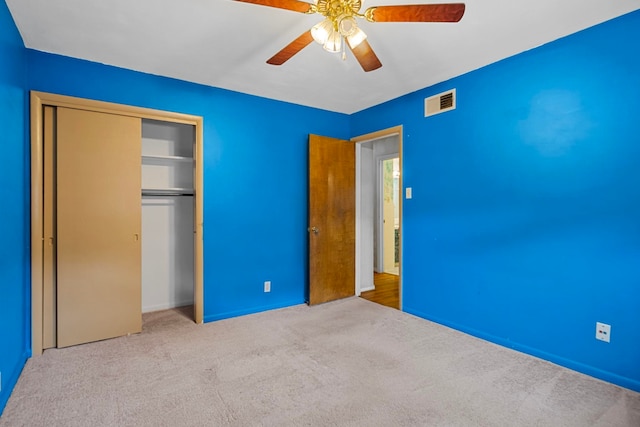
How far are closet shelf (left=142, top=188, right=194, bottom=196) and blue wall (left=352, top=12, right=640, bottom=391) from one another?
259cm

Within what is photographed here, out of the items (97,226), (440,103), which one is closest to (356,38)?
(440,103)

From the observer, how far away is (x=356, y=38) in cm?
179

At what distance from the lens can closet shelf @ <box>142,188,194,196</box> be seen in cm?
342

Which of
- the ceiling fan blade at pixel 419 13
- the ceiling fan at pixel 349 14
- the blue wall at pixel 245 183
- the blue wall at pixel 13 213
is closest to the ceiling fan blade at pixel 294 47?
the ceiling fan at pixel 349 14

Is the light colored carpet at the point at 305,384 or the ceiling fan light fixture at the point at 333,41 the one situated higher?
the ceiling fan light fixture at the point at 333,41

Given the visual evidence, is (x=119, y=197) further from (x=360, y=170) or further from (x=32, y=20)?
(x=360, y=170)

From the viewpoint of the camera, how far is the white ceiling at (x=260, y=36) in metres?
2.04

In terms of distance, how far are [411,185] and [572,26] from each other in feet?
5.94

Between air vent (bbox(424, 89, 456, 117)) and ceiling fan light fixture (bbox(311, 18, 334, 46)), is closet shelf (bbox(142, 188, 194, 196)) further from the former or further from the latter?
air vent (bbox(424, 89, 456, 117))

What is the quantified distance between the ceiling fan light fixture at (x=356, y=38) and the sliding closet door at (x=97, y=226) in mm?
2174

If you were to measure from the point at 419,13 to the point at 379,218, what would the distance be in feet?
14.7

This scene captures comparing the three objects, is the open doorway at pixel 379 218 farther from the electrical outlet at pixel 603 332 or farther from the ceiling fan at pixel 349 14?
the ceiling fan at pixel 349 14

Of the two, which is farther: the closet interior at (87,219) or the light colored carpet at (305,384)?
the closet interior at (87,219)

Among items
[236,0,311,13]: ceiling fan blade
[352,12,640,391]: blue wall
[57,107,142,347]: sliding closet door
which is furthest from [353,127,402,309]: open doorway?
[57,107,142,347]: sliding closet door
